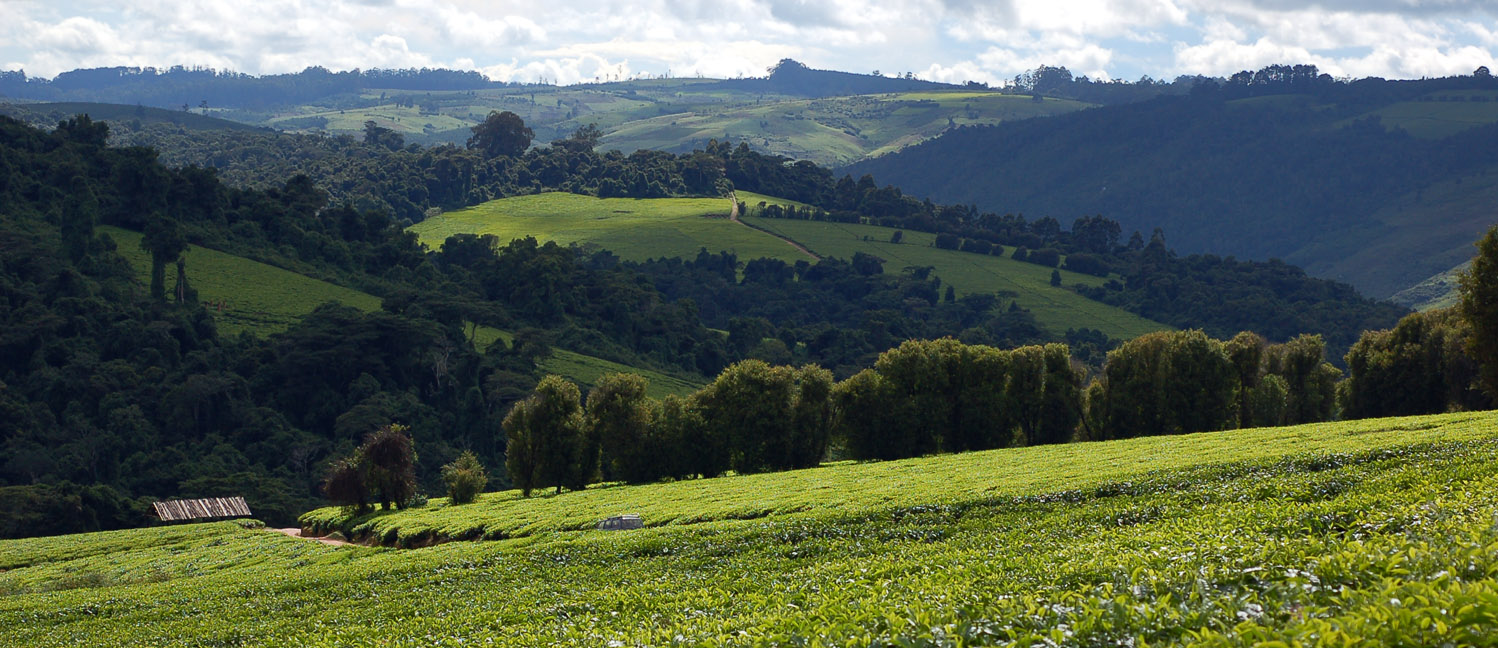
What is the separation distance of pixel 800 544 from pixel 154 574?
113 feet

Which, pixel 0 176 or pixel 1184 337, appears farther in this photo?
pixel 0 176

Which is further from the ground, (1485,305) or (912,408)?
(1485,305)

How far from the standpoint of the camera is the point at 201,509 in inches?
3642

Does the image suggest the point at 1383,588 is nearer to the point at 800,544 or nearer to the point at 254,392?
the point at 800,544

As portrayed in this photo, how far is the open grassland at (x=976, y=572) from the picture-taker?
40.7 ft

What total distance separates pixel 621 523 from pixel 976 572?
25.1 m

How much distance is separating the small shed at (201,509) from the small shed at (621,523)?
61612 mm

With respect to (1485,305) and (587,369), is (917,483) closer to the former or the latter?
(1485,305)

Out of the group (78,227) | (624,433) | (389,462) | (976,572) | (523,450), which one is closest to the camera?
(976,572)

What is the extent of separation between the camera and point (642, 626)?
18.5m

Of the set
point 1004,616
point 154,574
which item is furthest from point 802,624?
point 154,574

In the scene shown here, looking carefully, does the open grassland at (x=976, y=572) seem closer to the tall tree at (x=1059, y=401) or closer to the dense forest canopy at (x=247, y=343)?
the tall tree at (x=1059, y=401)

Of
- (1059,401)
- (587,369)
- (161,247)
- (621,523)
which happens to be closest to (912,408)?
(1059,401)

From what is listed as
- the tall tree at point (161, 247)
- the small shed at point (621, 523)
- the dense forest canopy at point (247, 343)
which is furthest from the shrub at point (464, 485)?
the tall tree at point (161, 247)
